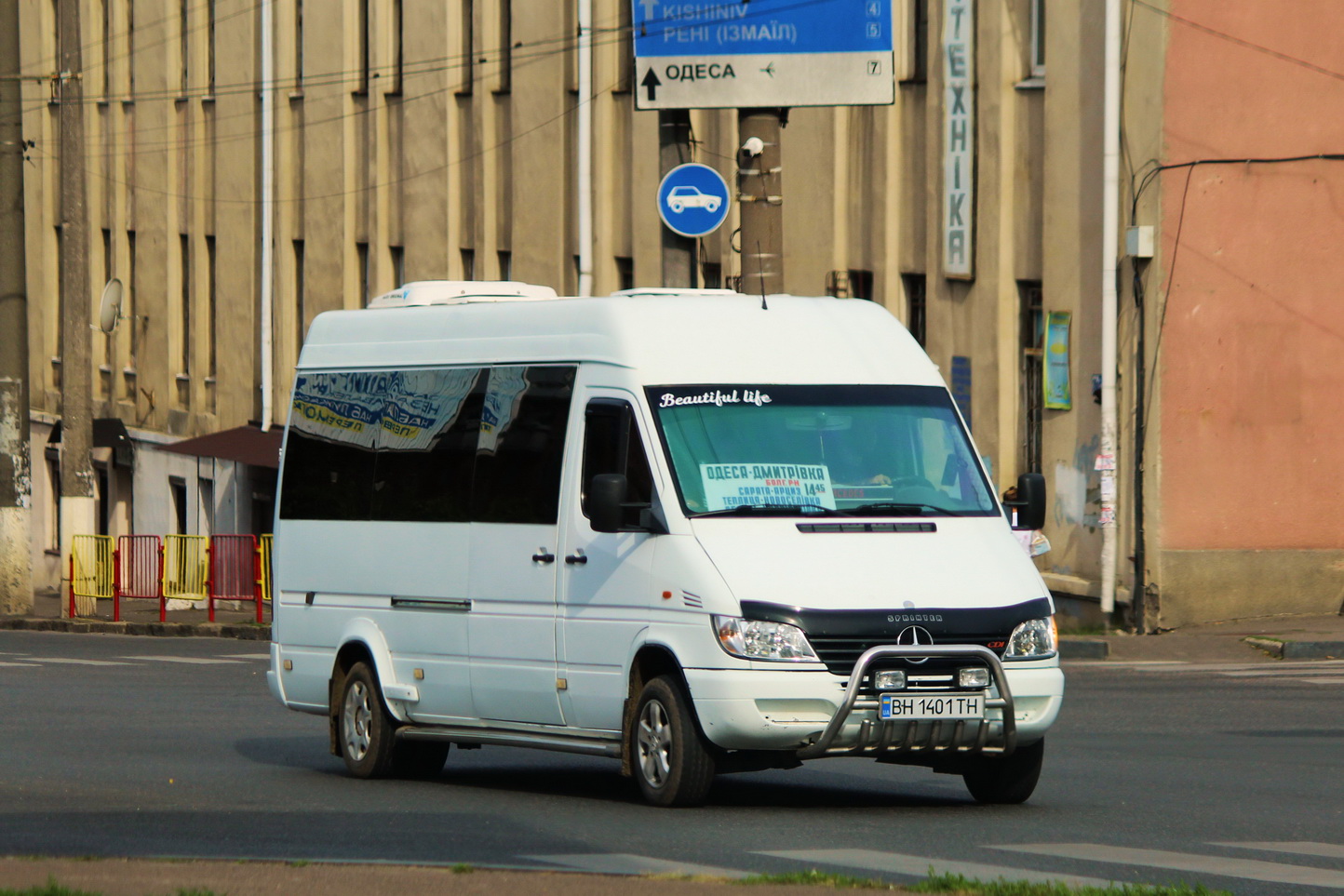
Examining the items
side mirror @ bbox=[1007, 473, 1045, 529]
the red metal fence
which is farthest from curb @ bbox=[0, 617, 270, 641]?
side mirror @ bbox=[1007, 473, 1045, 529]

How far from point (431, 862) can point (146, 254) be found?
39.4m

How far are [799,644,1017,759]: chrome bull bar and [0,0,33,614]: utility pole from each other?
24411mm

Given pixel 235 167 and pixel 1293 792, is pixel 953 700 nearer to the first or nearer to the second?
pixel 1293 792

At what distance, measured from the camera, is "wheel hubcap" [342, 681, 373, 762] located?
1342cm

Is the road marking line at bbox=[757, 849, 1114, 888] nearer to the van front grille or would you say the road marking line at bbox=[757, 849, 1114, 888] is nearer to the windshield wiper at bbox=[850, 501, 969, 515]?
the van front grille

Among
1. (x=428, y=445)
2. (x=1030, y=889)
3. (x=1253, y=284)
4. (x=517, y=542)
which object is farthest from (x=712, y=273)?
(x=1030, y=889)

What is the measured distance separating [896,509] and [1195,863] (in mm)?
2604

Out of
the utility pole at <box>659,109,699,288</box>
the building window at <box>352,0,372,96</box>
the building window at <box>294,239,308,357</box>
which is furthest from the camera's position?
the building window at <box>294,239,308,357</box>

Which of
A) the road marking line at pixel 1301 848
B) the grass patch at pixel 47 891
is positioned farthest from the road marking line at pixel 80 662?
the grass patch at pixel 47 891

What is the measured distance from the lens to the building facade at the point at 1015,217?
918 inches

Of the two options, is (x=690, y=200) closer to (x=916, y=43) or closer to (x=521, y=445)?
(x=521, y=445)

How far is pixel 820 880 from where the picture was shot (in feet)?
27.9

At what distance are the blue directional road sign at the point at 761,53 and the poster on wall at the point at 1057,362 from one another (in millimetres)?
4647

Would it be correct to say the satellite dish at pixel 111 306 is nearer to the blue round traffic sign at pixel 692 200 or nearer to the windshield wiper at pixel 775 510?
the blue round traffic sign at pixel 692 200
